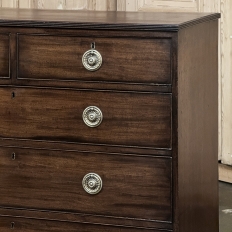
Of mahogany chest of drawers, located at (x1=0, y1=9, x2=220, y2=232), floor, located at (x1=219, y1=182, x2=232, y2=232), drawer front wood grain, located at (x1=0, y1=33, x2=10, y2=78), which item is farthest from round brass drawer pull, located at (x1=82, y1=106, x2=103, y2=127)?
floor, located at (x1=219, y1=182, x2=232, y2=232)

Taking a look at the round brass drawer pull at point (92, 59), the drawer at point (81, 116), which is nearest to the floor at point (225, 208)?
the drawer at point (81, 116)

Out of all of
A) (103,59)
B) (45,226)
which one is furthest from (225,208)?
(103,59)

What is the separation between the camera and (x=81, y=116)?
8.06ft

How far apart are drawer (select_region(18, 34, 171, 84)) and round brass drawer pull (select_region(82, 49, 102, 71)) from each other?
11 millimetres

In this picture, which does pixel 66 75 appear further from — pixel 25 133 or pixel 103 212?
pixel 103 212

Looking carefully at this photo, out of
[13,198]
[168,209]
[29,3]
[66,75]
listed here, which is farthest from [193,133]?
[29,3]

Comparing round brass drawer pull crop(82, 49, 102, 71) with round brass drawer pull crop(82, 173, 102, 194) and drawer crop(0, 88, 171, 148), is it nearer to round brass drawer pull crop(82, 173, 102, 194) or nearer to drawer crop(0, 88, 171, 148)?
drawer crop(0, 88, 171, 148)

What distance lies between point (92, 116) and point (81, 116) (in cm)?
4

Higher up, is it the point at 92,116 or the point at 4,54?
the point at 4,54

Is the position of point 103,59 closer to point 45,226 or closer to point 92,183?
point 92,183

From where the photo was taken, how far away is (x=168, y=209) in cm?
239

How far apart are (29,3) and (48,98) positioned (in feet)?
7.50

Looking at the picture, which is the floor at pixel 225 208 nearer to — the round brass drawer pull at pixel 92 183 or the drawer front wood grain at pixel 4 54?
the round brass drawer pull at pixel 92 183

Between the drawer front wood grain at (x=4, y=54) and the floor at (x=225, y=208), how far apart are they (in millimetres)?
1384
